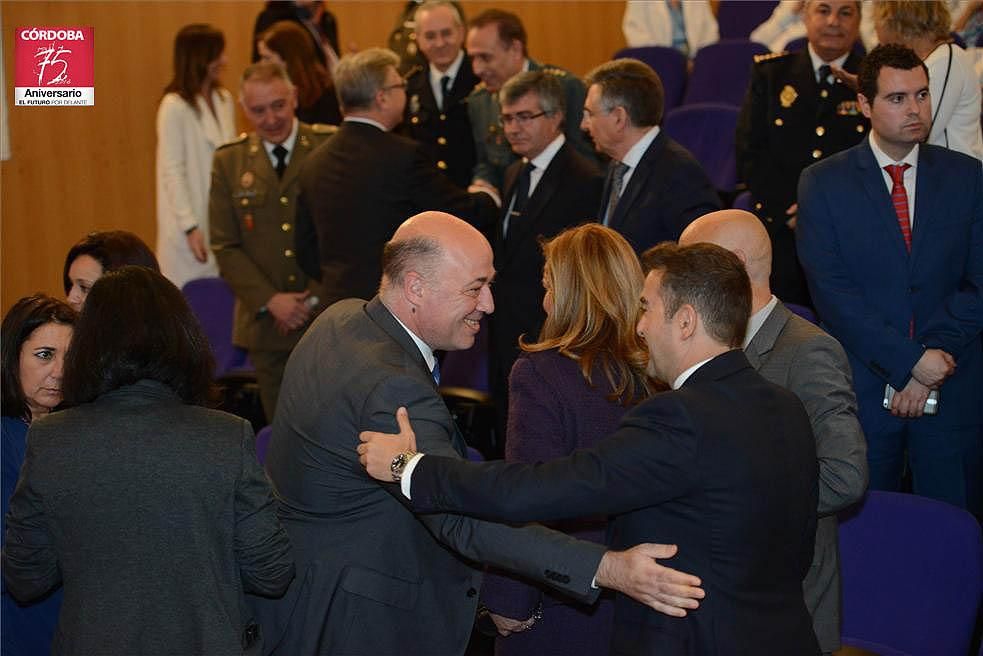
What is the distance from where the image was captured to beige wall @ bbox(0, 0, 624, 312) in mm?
7230

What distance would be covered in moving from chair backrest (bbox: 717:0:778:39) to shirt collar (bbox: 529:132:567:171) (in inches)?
130

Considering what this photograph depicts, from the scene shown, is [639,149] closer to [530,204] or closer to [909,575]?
[530,204]

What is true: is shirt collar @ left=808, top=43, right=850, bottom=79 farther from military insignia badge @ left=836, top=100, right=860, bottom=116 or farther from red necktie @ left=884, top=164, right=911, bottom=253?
red necktie @ left=884, top=164, right=911, bottom=253

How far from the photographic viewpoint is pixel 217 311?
6.37m

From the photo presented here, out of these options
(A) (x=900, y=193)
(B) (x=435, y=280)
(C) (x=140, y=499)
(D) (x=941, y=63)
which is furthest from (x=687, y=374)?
(D) (x=941, y=63)

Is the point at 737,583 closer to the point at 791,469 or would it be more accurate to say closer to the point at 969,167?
the point at 791,469

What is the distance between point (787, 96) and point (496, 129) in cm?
139

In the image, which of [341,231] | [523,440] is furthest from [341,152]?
[523,440]

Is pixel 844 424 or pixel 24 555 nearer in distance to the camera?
pixel 24 555

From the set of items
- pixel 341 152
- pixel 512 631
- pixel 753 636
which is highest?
pixel 341 152

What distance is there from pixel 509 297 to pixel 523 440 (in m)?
1.99


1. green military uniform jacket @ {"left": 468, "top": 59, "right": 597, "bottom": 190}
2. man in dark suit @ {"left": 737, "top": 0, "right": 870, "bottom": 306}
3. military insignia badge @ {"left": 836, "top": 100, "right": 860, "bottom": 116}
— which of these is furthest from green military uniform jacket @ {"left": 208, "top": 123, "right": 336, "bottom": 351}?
military insignia badge @ {"left": 836, "top": 100, "right": 860, "bottom": 116}

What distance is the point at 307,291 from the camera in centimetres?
568

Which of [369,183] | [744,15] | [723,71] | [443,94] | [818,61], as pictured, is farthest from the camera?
[744,15]
